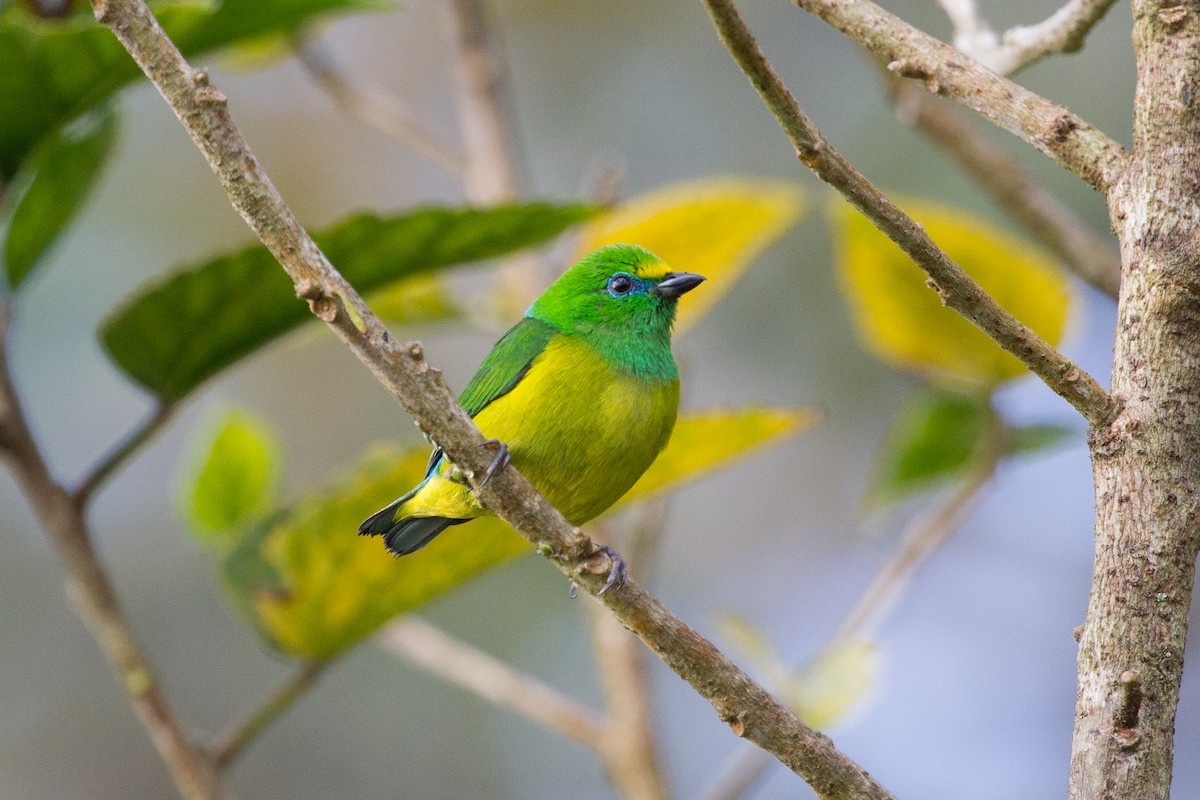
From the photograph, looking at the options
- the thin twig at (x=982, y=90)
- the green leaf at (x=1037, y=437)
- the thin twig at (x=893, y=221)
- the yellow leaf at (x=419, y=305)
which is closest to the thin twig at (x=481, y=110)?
the yellow leaf at (x=419, y=305)

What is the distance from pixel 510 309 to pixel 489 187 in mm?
321

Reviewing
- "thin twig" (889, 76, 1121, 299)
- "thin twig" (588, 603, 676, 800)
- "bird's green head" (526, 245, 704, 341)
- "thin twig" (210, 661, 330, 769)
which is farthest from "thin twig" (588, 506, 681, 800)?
"thin twig" (889, 76, 1121, 299)

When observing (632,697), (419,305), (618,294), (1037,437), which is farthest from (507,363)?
(1037,437)

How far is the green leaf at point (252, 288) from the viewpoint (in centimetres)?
208

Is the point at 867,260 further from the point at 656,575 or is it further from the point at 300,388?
the point at 300,388

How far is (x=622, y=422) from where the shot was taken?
8.04 feet

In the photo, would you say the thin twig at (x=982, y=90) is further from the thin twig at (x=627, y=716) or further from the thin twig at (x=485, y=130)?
the thin twig at (x=485, y=130)

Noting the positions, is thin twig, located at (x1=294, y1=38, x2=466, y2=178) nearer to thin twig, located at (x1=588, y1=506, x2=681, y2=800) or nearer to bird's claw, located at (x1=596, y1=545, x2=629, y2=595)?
thin twig, located at (x1=588, y1=506, x2=681, y2=800)

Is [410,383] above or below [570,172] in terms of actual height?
below

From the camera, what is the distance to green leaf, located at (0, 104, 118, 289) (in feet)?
7.05

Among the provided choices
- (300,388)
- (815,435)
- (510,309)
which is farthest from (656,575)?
(510,309)

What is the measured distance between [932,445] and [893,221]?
1995 mm

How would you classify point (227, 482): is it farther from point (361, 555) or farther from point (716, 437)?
point (716, 437)

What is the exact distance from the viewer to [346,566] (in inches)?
90.4
